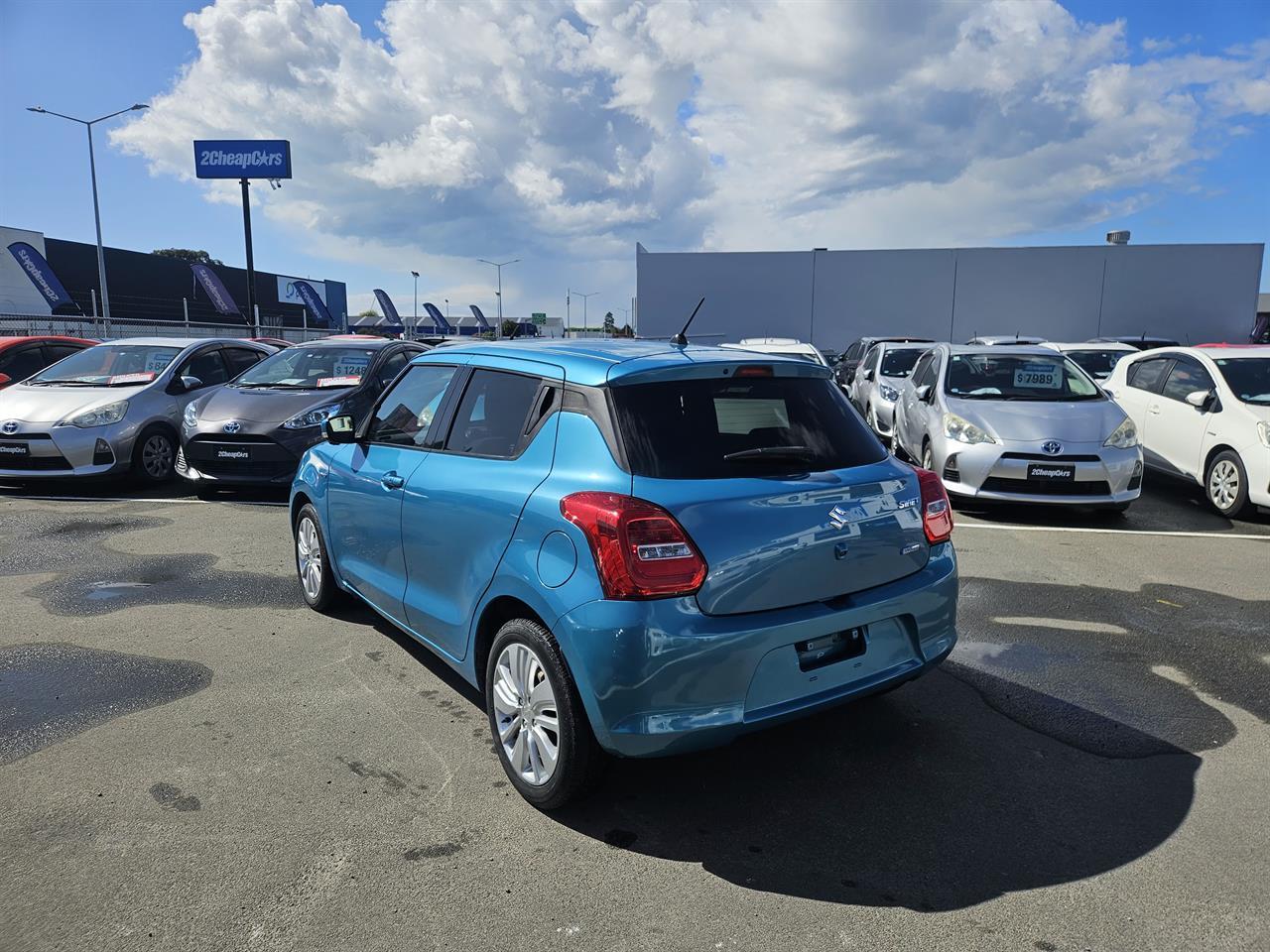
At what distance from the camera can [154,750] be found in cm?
356

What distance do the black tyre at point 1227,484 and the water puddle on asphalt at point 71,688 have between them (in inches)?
352

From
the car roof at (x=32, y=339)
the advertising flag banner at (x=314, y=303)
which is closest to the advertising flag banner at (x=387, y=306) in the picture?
the advertising flag banner at (x=314, y=303)

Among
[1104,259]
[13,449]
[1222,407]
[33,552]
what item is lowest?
[33,552]

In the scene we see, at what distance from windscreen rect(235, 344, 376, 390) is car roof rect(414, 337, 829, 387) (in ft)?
19.4

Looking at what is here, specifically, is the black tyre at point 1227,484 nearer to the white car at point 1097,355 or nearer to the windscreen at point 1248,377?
the windscreen at point 1248,377

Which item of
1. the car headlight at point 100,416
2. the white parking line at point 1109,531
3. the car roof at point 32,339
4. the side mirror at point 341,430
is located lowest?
the white parking line at point 1109,531

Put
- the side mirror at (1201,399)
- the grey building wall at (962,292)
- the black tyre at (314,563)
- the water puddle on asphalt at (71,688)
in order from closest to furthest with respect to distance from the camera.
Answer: the water puddle on asphalt at (71,688) → the black tyre at (314,563) → the side mirror at (1201,399) → the grey building wall at (962,292)

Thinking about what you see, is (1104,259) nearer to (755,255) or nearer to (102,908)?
(755,255)

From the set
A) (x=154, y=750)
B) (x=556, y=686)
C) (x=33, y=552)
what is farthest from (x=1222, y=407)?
(x=33, y=552)

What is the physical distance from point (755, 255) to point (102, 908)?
113 feet

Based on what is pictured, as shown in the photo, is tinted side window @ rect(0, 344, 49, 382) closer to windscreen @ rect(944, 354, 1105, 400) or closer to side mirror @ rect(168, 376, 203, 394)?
side mirror @ rect(168, 376, 203, 394)

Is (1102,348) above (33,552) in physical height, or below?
above

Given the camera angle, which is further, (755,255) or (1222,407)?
(755,255)

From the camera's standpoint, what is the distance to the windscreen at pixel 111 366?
32.6ft
